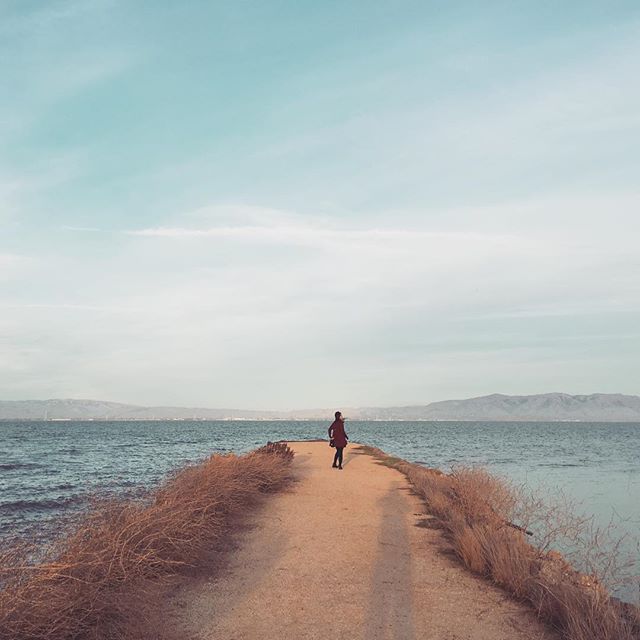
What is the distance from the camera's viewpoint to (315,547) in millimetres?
9266

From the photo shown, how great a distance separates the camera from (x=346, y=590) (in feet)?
23.5

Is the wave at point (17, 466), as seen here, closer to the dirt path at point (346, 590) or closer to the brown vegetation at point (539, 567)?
the dirt path at point (346, 590)

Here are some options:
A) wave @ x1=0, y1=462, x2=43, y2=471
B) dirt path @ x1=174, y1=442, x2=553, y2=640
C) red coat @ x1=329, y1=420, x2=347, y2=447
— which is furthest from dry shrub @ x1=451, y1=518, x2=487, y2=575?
wave @ x1=0, y1=462, x2=43, y2=471

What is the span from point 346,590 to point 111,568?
2660mm

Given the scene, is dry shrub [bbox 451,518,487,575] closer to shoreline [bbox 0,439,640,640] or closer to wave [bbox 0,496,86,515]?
shoreline [bbox 0,439,640,640]

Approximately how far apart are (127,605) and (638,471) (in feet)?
102

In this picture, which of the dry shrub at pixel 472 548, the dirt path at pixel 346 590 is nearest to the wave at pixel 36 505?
the dirt path at pixel 346 590

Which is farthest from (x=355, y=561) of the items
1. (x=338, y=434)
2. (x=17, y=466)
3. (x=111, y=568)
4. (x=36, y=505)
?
(x=17, y=466)

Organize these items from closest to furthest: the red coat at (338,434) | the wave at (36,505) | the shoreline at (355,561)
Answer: the shoreline at (355,561)
the wave at (36,505)
the red coat at (338,434)

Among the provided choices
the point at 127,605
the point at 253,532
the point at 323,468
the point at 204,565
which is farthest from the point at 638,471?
the point at 127,605

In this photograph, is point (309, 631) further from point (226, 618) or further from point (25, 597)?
point (25, 597)

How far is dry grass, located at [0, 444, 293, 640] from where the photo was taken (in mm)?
4918

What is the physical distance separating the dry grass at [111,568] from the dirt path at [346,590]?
49 centimetres

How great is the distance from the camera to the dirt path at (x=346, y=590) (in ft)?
19.6
